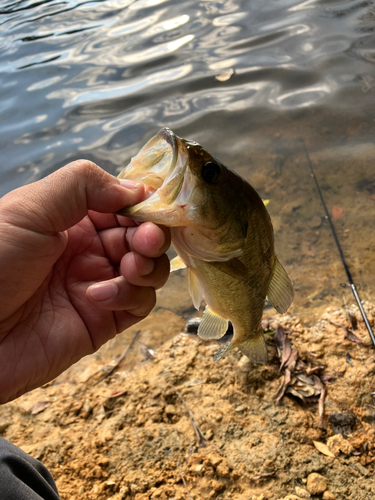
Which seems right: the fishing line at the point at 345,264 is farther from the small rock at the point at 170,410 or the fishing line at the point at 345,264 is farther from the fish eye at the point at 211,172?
the fish eye at the point at 211,172

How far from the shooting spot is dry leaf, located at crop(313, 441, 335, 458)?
2.71 metres

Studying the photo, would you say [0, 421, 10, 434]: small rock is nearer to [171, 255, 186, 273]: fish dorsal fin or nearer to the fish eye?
[171, 255, 186, 273]: fish dorsal fin

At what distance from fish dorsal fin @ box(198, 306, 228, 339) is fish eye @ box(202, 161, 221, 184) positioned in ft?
3.26

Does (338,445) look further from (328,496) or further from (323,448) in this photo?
(328,496)

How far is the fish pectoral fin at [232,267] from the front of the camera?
78.6 inches

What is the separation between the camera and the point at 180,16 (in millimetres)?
9406

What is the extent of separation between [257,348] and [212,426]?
80 cm

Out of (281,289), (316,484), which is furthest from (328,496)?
(281,289)

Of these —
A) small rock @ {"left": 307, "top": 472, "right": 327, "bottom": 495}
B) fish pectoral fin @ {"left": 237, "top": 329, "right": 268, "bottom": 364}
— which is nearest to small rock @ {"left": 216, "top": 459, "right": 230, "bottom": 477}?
small rock @ {"left": 307, "top": 472, "right": 327, "bottom": 495}

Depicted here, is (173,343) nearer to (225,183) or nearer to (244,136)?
(225,183)

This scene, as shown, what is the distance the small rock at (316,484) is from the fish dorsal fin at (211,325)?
1097 mm

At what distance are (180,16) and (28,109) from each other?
14.3 ft

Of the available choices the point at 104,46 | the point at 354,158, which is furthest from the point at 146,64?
the point at 354,158

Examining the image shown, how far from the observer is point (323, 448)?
2.75 meters
